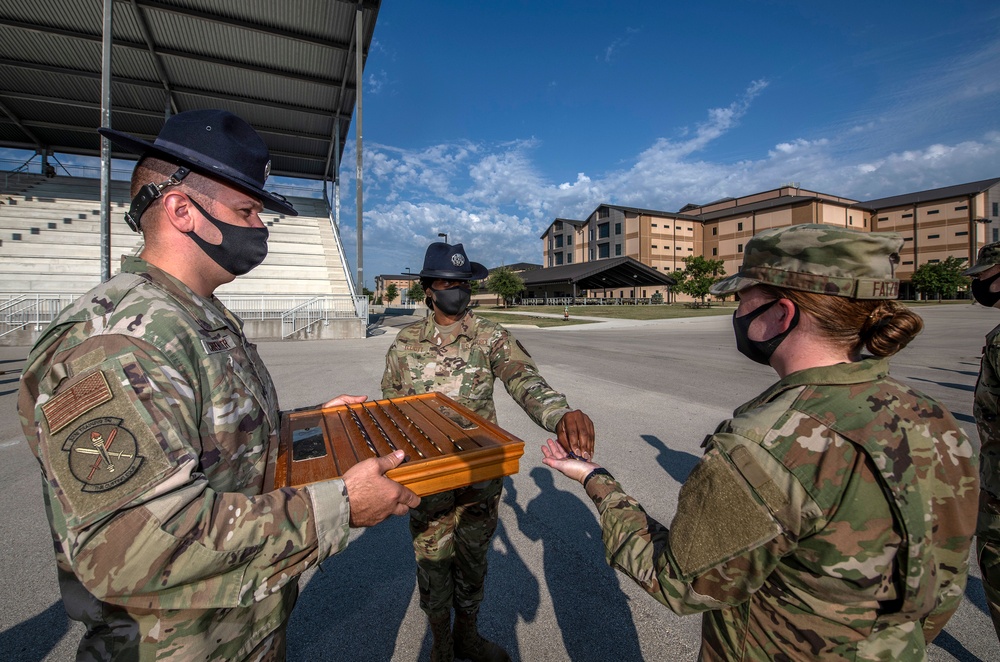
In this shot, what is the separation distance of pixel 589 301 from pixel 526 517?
167ft

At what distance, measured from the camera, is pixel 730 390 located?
8250mm

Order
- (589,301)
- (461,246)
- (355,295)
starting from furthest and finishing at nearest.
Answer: (589,301), (355,295), (461,246)

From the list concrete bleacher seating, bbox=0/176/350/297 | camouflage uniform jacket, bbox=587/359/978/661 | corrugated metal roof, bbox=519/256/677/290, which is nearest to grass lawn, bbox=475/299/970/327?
corrugated metal roof, bbox=519/256/677/290

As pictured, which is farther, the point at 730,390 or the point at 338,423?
the point at 730,390

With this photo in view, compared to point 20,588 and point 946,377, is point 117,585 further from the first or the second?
point 946,377

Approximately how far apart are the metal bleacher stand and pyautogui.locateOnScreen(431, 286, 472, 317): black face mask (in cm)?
1551

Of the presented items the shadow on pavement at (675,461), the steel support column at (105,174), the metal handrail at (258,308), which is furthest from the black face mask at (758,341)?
the steel support column at (105,174)

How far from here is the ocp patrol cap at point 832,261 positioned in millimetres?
1222

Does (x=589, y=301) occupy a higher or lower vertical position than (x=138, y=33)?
lower

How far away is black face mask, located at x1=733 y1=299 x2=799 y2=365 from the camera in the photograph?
4.58 feet

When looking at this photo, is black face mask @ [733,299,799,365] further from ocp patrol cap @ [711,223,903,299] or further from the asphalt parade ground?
the asphalt parade ground

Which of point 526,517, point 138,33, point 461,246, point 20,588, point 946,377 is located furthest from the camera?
point 138,33

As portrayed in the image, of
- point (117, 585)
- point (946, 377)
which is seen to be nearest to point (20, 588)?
point (117, 585)

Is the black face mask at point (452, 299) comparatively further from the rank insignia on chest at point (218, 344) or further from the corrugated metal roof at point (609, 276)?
the corrugated metal roof at point (609, 276)
